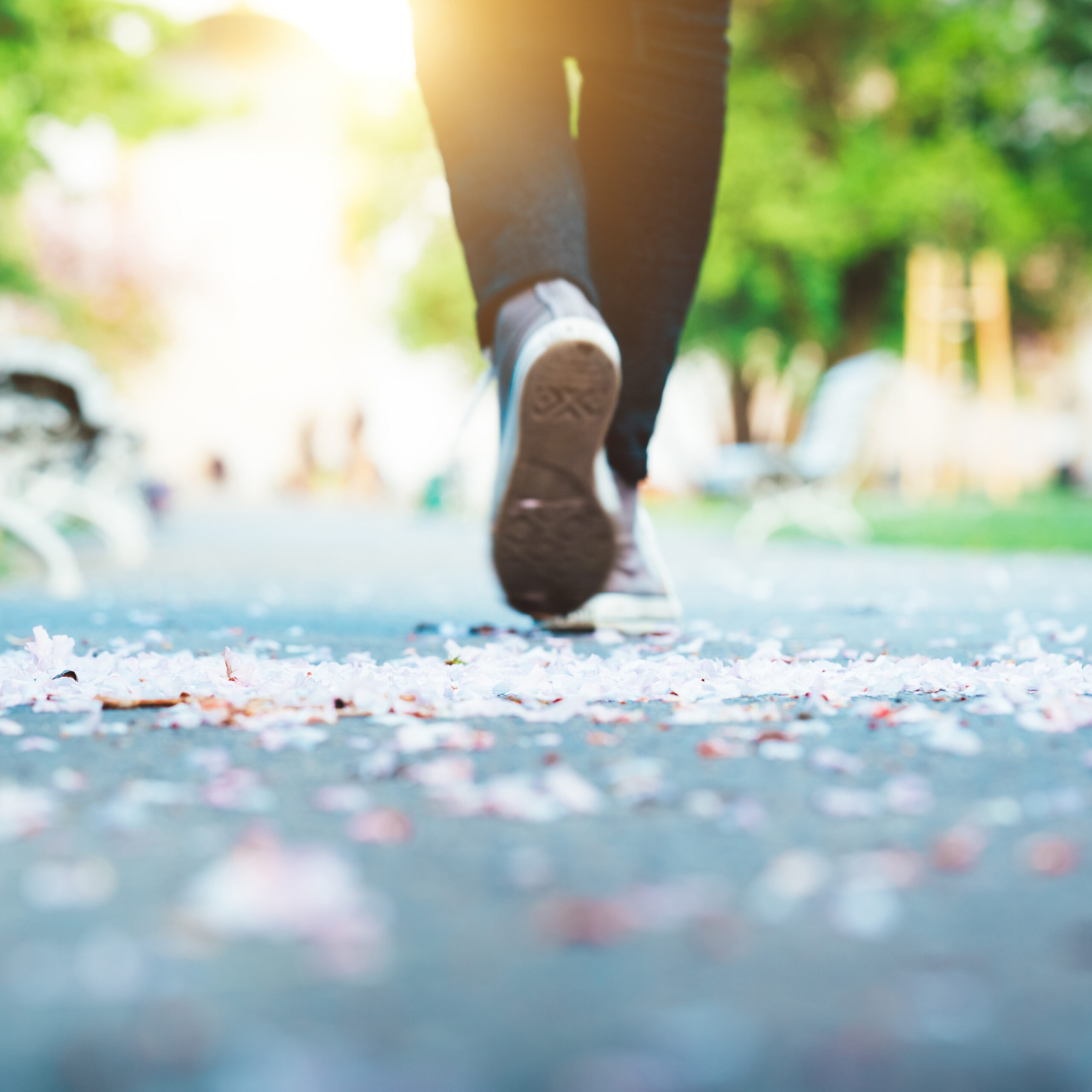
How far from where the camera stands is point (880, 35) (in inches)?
572

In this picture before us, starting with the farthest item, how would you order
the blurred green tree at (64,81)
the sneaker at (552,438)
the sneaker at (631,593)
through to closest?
1. the blurred green tree at (64,81)
2. the sneaker at (631,593)
3. the sneaker at (552,438)

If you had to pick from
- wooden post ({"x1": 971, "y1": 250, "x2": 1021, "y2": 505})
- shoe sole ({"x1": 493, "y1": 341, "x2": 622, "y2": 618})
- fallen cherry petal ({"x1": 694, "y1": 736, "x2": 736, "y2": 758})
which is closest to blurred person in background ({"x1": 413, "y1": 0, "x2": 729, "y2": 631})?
shoe sole ({"x1": 493, "y1": 341, "x2": 622, "y2": 618})

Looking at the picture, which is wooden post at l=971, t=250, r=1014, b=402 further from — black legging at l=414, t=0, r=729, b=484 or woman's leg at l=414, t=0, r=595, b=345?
woman's leg at l=414, t=0, r=595, b=345

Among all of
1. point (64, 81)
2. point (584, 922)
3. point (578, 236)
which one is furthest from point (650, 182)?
point (64, 81)

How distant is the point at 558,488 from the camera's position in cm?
197

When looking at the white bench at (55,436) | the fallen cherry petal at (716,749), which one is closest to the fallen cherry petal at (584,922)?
the fallen cherry petal at (716,749)

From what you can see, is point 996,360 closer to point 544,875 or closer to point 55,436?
point 55,436

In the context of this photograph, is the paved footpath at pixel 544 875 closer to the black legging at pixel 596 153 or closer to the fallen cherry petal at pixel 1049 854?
the fallen cherry petal at pixel 1049 854

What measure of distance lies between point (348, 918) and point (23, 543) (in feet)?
11.6

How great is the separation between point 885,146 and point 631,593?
13.5 m

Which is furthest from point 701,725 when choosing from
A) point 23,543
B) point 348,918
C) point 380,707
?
point 23,543

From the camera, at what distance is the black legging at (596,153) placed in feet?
6.69

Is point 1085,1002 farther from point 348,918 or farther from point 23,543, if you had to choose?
point 23,543

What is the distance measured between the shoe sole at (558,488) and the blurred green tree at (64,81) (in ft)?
19.5
